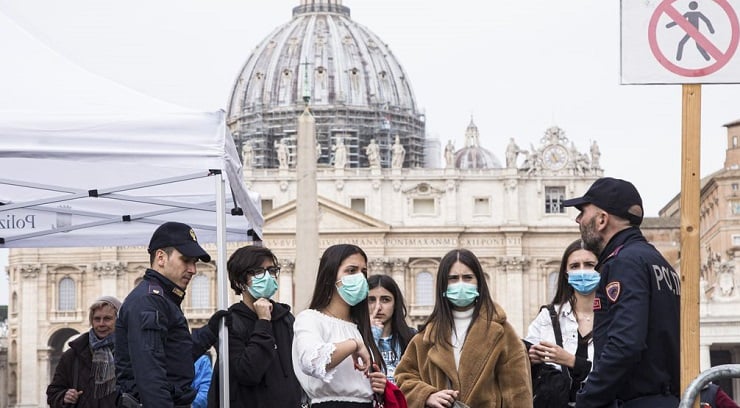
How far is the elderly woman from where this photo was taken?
930cm

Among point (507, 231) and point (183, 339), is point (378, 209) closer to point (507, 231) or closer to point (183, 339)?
point (507, 231)

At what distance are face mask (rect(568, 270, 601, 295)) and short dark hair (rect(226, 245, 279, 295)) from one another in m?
1.54

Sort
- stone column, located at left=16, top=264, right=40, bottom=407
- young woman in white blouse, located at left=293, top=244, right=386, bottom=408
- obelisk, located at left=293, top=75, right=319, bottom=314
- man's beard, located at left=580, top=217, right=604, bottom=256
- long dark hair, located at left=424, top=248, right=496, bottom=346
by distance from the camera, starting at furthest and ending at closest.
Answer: stone column, located at left=16, top=264, right=40, bottom=407 → obelisk, located at left=293, top=75, right=319, bottom=314 → long dark hair, located at left=424, top=248, right=496, bottom=346 → young woman in white blouse, located at left=293, top=244, right=386, bottom=408 → man's beard, located at left=580, top=217, right=604, bottom=256

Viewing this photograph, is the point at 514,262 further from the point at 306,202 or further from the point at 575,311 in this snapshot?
the point at 575,311

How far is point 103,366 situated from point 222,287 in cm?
93

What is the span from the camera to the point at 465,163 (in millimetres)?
94625

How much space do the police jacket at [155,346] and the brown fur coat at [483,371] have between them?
1039 mm

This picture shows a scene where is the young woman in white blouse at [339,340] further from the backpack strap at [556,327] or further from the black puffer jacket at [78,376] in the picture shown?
the black puffer jacket at [78,376]

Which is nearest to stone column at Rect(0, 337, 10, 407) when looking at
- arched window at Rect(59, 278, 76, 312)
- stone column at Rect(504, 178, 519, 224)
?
arched window at Rect(59, 278, 76, 312)

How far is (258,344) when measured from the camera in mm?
8258

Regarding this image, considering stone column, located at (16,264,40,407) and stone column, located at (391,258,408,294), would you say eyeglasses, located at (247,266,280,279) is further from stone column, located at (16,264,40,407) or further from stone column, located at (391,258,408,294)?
stone column, located at (16,264,40,407)

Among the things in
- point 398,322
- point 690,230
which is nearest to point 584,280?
point 398,322

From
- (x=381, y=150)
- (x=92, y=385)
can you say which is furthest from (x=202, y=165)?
(x=381, y=150)

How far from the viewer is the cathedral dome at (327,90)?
290 ft
